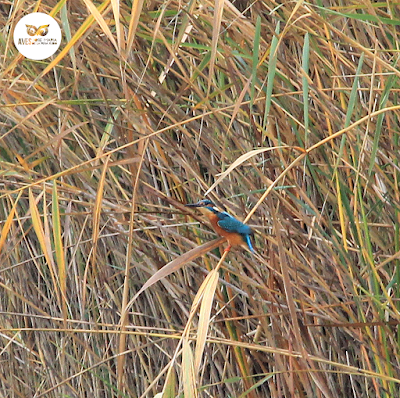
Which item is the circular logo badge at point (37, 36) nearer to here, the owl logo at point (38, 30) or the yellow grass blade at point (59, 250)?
the owl logo at point (38, 30)

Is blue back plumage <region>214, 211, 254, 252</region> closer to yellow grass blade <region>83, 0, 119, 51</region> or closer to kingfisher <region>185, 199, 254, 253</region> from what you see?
kingfisher <region>185, 199, 254, 253</region>

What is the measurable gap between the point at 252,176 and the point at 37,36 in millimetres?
530

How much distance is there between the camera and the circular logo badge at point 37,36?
4.47 ft

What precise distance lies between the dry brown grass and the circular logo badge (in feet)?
0.09

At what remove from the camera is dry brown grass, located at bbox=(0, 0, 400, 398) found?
114cm

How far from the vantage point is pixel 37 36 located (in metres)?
1.38

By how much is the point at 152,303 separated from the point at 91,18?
83 centimetres

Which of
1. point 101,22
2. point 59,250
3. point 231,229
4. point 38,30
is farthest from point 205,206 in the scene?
point 38,30

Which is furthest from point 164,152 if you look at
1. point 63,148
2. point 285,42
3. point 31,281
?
point 31,281

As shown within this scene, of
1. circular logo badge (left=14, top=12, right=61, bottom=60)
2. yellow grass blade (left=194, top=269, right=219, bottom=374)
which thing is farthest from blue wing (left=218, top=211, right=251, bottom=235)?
circular logo badge (left=14, top=12, right=61, bottom=60)

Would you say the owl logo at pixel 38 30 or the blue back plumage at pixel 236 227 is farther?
the owl logo at pixel 38 30

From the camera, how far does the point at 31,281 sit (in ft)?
6.63

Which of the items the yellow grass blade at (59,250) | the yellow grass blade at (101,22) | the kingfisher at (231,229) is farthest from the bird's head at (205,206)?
the yellow grass blade at (101,22)

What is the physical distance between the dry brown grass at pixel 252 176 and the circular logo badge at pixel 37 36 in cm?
3
